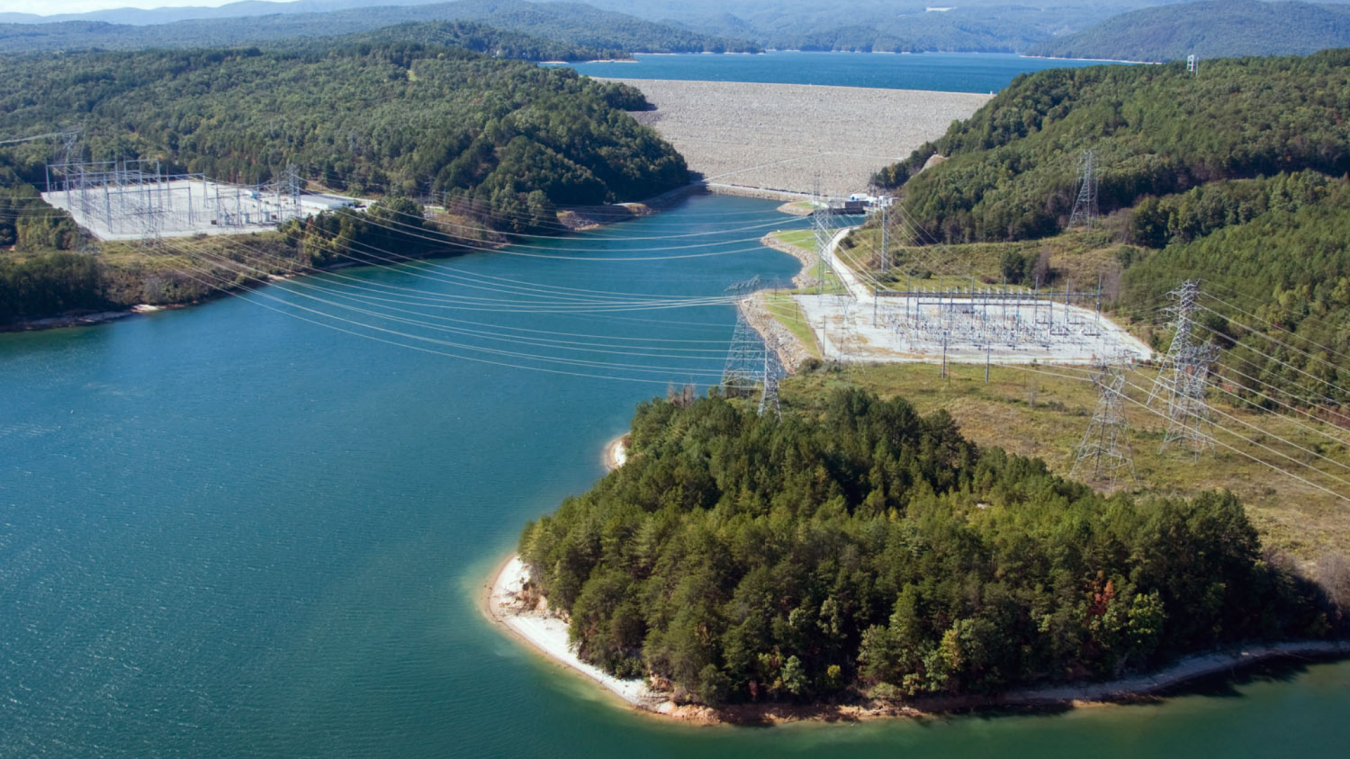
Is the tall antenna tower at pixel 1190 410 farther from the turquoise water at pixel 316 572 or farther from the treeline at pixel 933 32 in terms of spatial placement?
the treeline at pixel 933 32

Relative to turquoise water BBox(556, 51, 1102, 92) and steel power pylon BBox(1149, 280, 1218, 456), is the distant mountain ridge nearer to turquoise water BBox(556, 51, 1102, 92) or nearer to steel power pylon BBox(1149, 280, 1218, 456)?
turquoise water BBox(556, 51, 1102, 92)

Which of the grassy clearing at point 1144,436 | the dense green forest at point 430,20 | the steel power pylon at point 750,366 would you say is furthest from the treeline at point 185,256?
the dense green forest at point 430,20

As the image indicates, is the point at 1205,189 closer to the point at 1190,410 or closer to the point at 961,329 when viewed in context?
the point at 961,329

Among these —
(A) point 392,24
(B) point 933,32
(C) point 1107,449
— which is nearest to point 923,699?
(C) point 1107,449

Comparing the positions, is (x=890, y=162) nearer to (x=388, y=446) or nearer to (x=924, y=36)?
(x=388, y=446)

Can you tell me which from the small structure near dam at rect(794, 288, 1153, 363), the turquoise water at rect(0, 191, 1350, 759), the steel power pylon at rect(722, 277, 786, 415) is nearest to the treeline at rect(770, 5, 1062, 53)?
the small structure near dam at rect(794, 288, 1153, 363)
